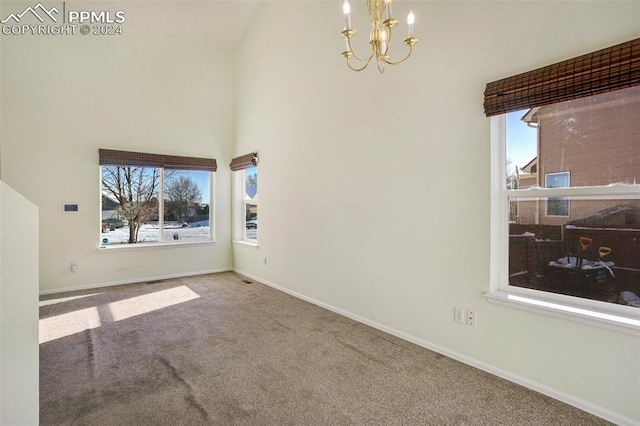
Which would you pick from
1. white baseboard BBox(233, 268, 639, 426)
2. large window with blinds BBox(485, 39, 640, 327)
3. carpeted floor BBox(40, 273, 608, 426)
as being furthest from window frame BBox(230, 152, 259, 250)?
large window with blinds BBox(485, 39, 640, 327)

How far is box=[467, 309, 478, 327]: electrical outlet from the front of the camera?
2533 mm

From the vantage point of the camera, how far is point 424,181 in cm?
285

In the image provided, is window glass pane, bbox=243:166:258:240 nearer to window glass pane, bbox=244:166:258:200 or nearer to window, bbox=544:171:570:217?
window glass pane, bbox=244:166:258:200

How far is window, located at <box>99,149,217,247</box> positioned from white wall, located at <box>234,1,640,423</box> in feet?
6.13

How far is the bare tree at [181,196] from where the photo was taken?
5.62 metres

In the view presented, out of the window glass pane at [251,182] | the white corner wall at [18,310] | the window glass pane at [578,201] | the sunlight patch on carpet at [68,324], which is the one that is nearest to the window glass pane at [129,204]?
the window glass pane at [251,182]

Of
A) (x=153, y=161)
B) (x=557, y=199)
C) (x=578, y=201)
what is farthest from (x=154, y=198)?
(x=578, y=201)

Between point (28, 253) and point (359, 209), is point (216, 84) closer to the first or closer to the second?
point (359, 209)

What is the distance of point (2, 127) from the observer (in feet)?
13.9

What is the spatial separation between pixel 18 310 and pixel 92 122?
4.45m

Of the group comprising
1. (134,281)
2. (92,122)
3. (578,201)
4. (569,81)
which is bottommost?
(134,281)

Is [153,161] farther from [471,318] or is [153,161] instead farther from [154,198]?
[471,318]

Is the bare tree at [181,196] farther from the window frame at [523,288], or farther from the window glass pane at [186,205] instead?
the window frame at [523,288]

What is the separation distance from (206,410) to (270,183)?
11.1 feet
